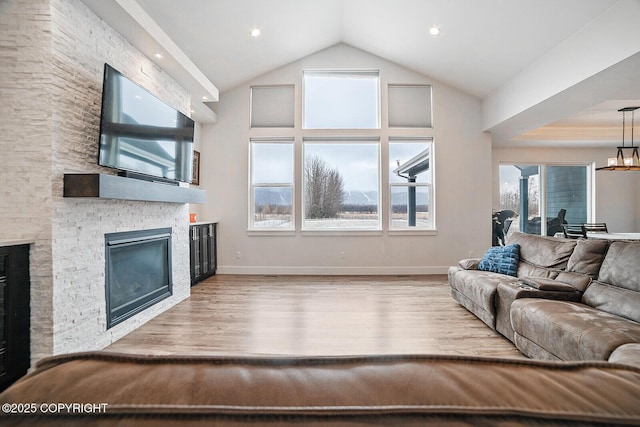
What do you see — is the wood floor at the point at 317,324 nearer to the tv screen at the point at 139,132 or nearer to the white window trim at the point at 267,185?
the white window trim at the point at 267,185

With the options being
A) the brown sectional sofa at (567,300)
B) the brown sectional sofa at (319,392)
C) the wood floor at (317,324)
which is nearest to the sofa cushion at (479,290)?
the brown sectional sofa at (567,300)

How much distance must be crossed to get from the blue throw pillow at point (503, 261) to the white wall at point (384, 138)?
199cm

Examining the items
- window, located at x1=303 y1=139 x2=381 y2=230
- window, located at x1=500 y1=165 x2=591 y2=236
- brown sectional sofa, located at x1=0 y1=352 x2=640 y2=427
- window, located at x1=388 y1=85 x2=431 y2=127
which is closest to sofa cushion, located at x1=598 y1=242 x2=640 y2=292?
brown sectional sofa, located at x1=0 y1=352 x2=640 y2=427

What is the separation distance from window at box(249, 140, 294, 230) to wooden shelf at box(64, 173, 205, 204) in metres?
2.32

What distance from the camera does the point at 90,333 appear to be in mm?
2625

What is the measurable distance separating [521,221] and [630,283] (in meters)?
5.11

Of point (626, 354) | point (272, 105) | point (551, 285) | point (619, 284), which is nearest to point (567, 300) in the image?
point (551, 285)

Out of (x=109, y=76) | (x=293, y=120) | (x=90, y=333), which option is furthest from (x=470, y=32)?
(x=90, y=333)

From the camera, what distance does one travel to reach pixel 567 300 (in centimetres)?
269

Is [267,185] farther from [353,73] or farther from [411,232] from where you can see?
[411,232]

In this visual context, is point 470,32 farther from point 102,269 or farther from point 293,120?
point 102,269

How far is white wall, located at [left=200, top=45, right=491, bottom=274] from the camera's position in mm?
5762

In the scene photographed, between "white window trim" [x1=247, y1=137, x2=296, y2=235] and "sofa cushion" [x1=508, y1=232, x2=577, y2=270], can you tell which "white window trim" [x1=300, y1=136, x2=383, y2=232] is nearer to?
"white window trim" [x1=247, y1=137, x2=296, y2=235]

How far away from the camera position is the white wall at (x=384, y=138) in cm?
576
